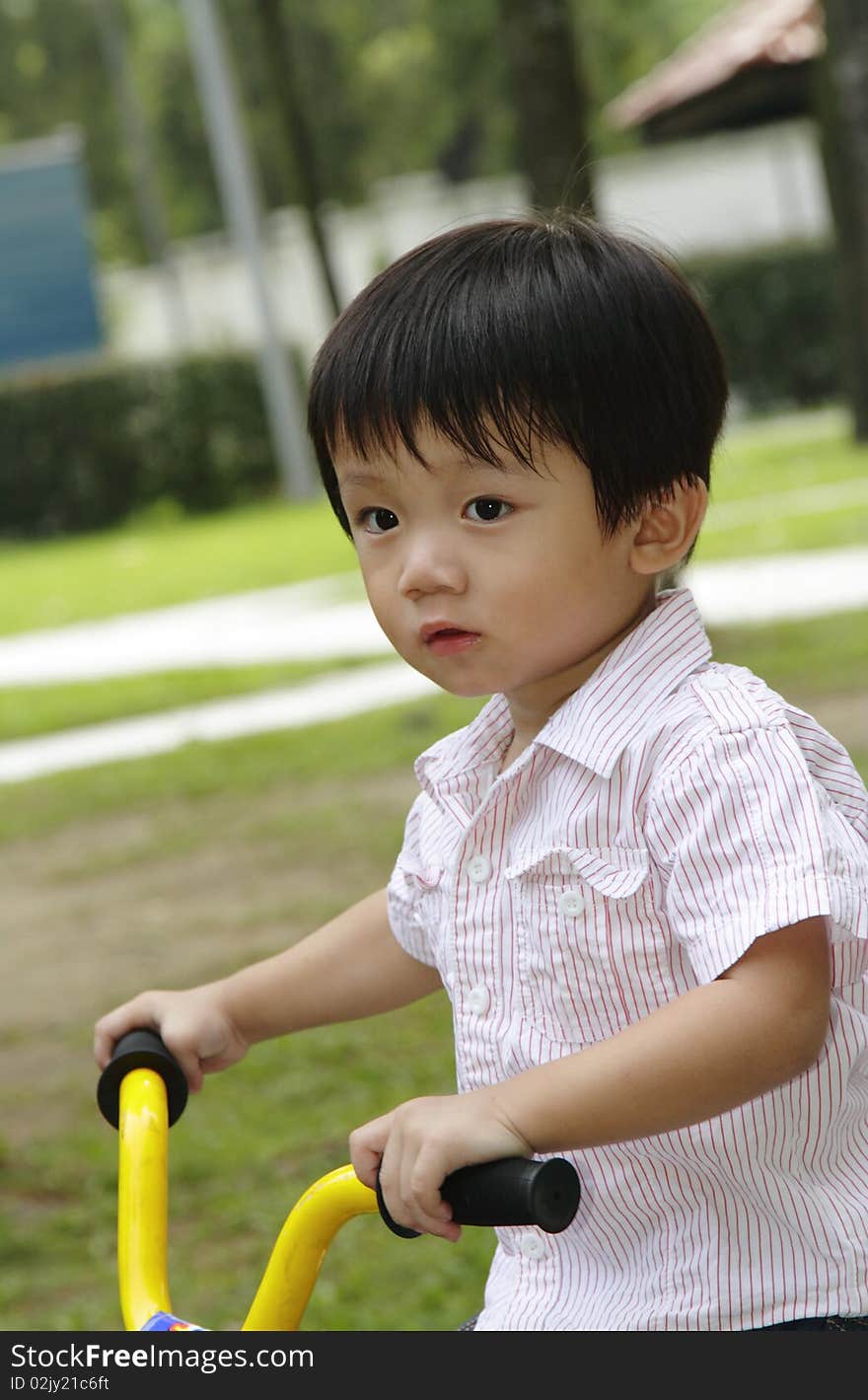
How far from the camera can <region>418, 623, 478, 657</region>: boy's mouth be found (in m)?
1.49

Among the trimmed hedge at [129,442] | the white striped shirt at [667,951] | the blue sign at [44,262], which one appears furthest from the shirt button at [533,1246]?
the blue sign at [44,262]

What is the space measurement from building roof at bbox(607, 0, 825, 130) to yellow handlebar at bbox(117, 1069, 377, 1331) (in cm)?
2037

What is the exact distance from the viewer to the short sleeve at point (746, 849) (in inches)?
52.5

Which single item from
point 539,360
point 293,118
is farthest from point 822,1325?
point 293,118

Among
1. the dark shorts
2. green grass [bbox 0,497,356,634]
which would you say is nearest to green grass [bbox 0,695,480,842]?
green grass [bbox 0,497,356,634]

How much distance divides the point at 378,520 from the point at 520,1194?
57 centimetres

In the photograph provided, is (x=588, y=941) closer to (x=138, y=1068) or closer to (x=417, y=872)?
(x=417, y=872)

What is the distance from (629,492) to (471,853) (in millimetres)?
300

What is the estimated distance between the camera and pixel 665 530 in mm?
1562

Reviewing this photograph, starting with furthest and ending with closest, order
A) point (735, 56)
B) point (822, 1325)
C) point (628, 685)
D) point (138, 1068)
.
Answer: point (735, 56)
point (138, 1068)
point (628, 685)
point (822, 1325)

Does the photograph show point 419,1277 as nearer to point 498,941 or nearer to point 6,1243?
point 6,1243

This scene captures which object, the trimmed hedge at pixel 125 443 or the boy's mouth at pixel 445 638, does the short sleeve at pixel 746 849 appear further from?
the trimmed hedge at pixel 125 443

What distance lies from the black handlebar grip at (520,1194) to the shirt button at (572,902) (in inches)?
11.6

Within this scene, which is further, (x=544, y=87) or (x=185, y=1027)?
(x=544, y=87)
